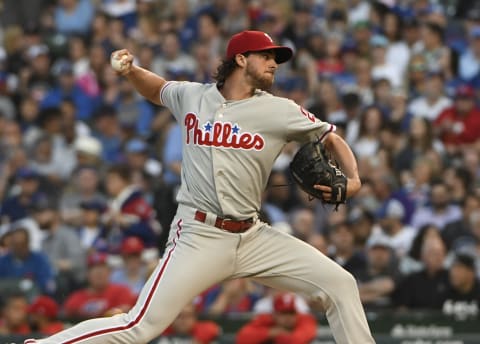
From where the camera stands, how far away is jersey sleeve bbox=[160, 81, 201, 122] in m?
7.09

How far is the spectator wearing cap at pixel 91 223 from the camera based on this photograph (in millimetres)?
12469

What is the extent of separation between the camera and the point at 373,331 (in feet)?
33.4

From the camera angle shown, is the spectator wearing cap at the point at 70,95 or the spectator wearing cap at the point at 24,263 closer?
the spectator wearing cap at the point at 24,263

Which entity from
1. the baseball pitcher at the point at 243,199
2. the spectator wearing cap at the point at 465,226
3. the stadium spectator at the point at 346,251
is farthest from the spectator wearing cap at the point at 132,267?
the baseball pitcher at the point at 243,199

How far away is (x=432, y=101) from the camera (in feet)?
44.1

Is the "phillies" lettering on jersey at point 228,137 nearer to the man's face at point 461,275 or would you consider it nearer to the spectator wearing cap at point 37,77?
the man's face at point 461,275

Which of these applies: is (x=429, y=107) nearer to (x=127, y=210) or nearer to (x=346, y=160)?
(x=127, y=210)

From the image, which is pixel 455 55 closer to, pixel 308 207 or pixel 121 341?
pixel 308 207

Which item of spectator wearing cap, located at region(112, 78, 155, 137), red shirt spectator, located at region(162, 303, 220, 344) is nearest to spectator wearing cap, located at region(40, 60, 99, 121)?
spectator wearing cap, located at region(112, 78, 155, 137)

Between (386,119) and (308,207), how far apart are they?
145 centimetres

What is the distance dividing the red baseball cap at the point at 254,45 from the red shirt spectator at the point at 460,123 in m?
6.26

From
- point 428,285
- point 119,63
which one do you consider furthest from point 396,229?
point 119,63

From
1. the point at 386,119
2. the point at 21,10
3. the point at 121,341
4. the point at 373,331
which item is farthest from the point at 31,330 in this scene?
the point at 21,10

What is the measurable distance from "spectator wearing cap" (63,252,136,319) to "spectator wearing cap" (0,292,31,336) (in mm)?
497
